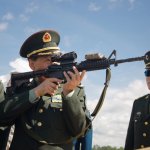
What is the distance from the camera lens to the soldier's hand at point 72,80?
5.50 metres

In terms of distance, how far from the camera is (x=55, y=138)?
5.73 m

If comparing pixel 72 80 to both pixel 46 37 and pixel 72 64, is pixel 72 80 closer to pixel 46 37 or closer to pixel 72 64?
pixel 72 64

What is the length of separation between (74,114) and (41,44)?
1.70m

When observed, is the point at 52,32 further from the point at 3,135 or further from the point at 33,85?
the point at 3,135

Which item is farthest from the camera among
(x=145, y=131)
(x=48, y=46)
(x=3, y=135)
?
(x=145, y=131)

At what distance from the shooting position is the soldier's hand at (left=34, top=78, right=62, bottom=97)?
5.69 metres

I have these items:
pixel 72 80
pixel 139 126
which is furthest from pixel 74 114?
pixel 139 126

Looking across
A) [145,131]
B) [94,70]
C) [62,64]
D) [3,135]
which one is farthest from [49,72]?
[145,131]

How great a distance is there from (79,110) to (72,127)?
10.4 inches

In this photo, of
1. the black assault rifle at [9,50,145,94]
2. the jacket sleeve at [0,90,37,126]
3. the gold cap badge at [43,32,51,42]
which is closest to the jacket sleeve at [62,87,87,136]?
the black assault rifle at [9,50,145,94]

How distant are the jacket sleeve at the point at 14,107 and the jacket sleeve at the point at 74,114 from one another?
60cm

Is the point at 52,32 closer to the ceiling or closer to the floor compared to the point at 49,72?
closer to the ceiling

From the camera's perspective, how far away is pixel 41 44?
678 centimetres

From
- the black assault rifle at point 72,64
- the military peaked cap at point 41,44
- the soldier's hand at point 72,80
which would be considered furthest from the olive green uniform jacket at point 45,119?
the military peaked cap at point 41,44
